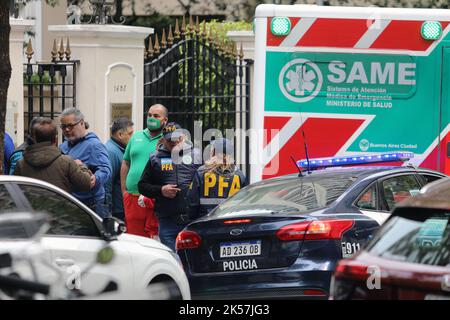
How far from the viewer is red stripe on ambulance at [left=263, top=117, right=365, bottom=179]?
38.9 feet

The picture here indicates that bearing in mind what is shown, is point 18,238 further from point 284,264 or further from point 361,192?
point 361,192

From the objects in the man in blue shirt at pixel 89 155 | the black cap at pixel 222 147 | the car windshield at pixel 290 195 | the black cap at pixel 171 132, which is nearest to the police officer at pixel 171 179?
the black cap at pixel 171 132

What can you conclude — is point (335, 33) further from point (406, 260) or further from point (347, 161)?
point (406, 260)

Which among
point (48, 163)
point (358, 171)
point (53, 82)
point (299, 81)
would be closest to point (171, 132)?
point (299, 81)

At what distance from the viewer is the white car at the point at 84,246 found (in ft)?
25.5

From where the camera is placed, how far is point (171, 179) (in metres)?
11.5

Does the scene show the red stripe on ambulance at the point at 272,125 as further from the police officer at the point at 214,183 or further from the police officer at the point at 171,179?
the police officer at the point at 171,179

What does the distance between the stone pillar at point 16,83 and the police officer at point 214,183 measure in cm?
320

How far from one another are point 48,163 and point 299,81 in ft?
9.39

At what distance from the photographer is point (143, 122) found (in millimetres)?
15531

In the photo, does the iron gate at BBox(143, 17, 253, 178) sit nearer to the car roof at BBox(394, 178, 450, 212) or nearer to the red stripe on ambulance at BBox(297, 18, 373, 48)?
the red stripe on ambulance at BBox(297, 18, 373, 48)

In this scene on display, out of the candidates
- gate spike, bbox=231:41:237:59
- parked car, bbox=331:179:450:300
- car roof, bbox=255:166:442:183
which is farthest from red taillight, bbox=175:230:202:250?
gate spike, bbox=231:41:237:59

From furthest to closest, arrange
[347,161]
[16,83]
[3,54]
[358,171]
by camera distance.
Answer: [16,83] → [3,54] → [347,161] → [358,171]
